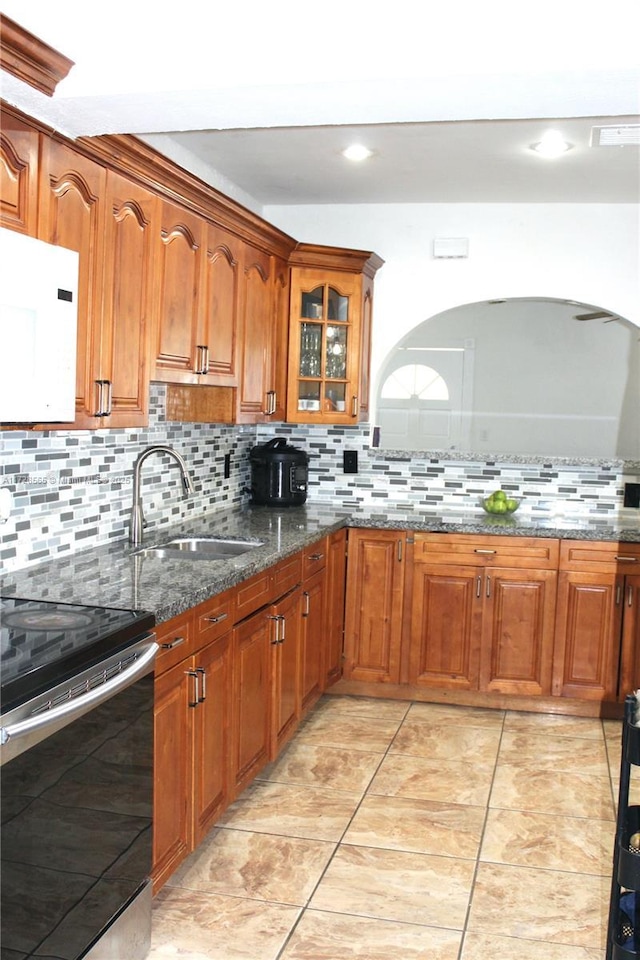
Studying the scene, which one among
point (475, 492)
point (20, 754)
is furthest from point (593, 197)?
point (20, 754)

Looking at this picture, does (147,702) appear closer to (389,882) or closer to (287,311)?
(389,882)

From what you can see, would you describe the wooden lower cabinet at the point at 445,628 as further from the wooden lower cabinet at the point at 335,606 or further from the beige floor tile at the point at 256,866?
the beige floor tile at the point at 256,866

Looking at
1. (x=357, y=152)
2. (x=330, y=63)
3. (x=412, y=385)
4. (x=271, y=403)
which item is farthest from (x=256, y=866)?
(x=412, y=385)

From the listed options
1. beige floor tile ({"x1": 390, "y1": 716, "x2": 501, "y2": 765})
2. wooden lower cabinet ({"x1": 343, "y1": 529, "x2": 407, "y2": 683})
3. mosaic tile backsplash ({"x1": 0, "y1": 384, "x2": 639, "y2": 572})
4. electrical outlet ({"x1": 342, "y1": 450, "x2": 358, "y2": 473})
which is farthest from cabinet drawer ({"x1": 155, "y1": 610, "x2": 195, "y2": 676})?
electrical outlet ({"x1": 342, "y1": 450, "x2": 358, "y2": 473})

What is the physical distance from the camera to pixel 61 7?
2.10 m

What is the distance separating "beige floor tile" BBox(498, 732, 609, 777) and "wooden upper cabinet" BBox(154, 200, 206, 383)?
2051mm

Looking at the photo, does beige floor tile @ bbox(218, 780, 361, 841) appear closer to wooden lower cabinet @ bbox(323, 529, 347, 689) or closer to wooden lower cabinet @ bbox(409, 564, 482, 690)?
wooden lower cabinet @ bbox(323, 529, 347, 689)

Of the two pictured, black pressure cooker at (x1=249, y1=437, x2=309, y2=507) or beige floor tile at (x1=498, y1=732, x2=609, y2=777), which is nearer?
beige floor tile at (x1=498, y1=732, x2=609, y2=777)

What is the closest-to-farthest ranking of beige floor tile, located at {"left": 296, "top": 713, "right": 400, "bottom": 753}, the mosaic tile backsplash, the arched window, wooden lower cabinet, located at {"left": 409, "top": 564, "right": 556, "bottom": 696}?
the mosaic tile backsplash → beige floor tile, located at {"left": 296, "top": 713, "right": 400, "bottom": 753} → wooden lower cabinet, located at {"left": 409, "top": 564, "right": 556, "bottom": 696} → the arched window

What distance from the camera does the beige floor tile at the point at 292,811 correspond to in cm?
306

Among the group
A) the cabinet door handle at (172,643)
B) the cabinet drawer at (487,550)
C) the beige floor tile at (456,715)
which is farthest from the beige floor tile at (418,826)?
the cabinet drawer at (487,550)

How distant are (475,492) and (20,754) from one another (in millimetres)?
3402

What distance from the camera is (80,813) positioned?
1990 mm

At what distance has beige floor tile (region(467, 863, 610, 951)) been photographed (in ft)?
8.25
